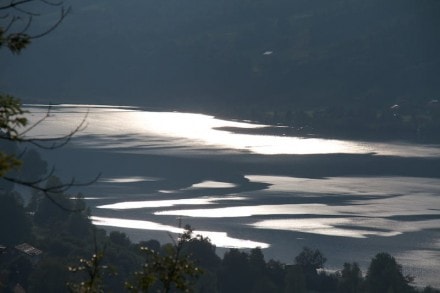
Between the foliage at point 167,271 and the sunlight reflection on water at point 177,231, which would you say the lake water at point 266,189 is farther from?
the foliage at point 167,271

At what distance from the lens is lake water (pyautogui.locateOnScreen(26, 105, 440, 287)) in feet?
125

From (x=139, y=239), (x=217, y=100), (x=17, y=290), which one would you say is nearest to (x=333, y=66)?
(x=217, y=100)

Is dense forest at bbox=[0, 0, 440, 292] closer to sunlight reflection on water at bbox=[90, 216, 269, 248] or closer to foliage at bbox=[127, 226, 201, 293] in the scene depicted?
sunlight reflection on water at bbox=[90, 216, 269, 248]

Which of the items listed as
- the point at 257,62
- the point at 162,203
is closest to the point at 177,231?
the point at 162,203

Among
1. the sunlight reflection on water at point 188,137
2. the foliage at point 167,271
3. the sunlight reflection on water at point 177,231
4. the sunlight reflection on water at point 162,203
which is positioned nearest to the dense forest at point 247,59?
the sunlight reflection on water at point 188,137

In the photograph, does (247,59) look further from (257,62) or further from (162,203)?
(162,203)

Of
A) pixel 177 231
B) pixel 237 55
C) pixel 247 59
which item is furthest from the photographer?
pixel 247 59

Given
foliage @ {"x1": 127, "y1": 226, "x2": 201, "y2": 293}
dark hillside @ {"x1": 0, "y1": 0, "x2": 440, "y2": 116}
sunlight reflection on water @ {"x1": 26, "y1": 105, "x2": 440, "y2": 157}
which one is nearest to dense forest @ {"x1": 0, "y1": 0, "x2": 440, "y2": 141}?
dark hillside @ {"x1": 0, "y1": 0, "x2": 440, "y2": 116}

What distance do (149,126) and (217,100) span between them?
34.5 metres

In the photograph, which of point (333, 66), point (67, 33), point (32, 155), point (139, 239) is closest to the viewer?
point (139, 239)

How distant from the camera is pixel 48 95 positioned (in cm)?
12988

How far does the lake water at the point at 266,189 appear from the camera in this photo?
3819 cm

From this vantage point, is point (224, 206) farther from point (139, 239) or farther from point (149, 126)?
point (149, 126)

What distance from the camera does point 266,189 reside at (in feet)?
176
